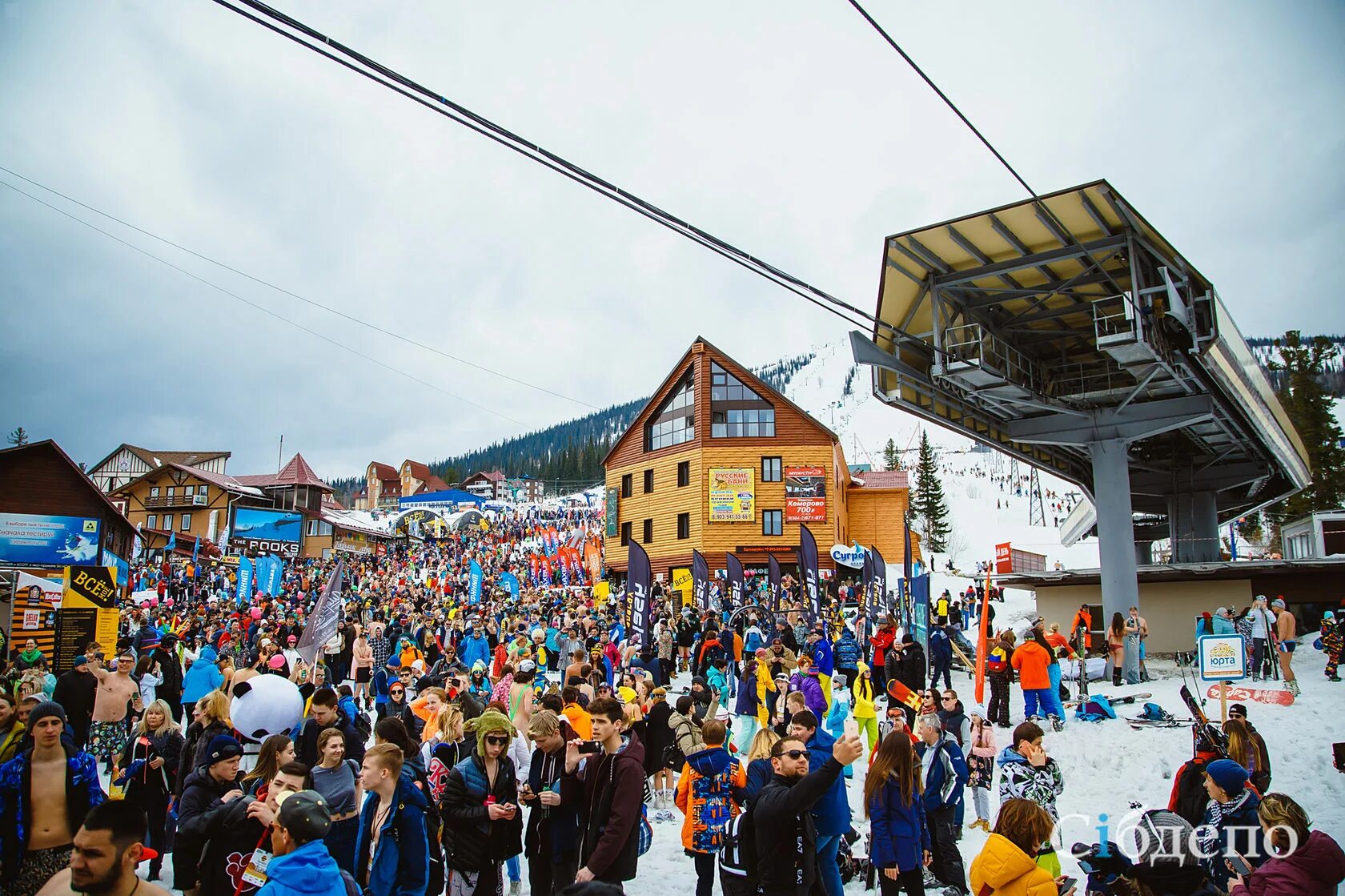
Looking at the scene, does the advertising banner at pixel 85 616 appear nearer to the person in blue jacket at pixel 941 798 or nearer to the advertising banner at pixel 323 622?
the advertising banner at pixel 323 622

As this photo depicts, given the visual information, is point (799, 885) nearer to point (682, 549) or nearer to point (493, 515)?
point (682, 549)

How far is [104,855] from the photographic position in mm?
3355

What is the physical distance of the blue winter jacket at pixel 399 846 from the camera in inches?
188

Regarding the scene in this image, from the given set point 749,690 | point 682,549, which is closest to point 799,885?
point 749,690

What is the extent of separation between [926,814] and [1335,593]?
77.3 ft

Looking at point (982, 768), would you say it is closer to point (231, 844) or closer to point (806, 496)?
point (231, 844)

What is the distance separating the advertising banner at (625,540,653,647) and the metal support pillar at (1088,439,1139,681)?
1097 cm

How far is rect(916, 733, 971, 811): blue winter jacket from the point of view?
7.14 m

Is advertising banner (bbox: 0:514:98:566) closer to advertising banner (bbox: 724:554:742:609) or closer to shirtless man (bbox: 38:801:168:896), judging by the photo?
advertising banner (bbox: 724:554:742:609)

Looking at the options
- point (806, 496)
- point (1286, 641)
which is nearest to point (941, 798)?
point (1286, 641)

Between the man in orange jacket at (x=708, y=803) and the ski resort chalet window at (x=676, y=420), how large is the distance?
35306 millimetres

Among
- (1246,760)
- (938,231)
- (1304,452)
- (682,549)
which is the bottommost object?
(1246,760)

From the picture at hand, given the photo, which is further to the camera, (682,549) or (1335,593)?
(682,549)

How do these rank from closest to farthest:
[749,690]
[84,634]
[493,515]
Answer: [749,690] < [84,634] < [493,515]
